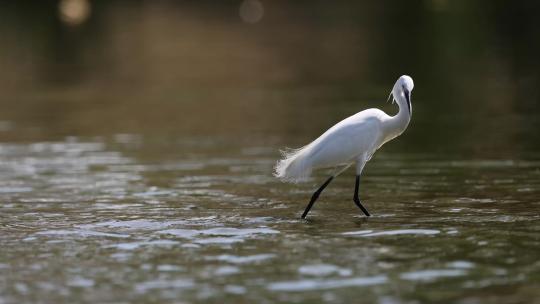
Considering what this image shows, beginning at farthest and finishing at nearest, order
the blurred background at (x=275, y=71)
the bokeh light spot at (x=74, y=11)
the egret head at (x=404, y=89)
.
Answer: the bokeh light spot at (x=74, y=11)
the blurred background at (x=275, y=71)
the egret head at (x=404, y=89)

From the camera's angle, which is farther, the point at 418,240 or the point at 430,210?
the point at 430,210

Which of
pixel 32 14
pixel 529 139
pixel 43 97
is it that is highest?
pixel 32 14

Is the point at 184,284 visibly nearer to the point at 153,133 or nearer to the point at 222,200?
the point at 222,200

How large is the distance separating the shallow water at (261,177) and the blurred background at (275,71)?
12 cm

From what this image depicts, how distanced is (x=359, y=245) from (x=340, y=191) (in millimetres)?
3907

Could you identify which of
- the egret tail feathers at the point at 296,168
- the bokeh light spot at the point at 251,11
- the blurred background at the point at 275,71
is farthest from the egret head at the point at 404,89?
the bokeh light spot at the point at 251,11

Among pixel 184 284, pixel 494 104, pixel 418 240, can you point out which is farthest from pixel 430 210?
pixel 494 104

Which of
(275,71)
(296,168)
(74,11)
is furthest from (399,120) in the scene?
(74,11)

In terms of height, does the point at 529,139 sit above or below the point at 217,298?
above

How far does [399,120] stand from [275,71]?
2001cm

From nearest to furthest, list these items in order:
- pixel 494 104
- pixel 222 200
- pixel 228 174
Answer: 1. pixel 222 200
2. pixel 228 174
3. pixel 494 104

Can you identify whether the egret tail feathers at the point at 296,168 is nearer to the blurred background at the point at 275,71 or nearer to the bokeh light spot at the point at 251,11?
the blurred background at the point at 275,71

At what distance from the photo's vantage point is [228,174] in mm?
15086

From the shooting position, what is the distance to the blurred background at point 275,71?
2056 centimetres
